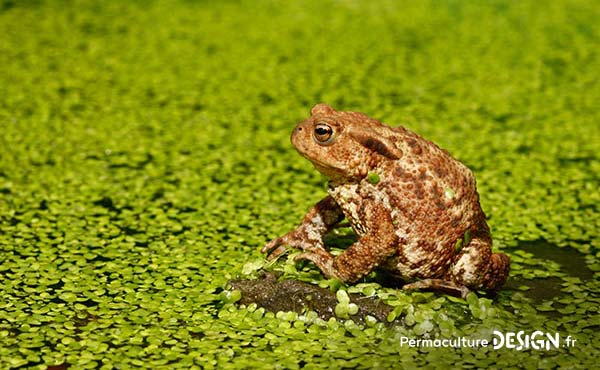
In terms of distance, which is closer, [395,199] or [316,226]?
[395,199]

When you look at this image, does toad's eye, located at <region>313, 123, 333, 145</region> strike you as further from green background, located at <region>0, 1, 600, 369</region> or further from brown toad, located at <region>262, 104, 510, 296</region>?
green background, located at <region>0, 1, 600, 369</region>

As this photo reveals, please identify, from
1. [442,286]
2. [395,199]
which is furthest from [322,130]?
[442,286]

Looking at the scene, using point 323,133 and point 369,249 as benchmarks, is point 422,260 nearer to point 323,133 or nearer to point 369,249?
point 369,249

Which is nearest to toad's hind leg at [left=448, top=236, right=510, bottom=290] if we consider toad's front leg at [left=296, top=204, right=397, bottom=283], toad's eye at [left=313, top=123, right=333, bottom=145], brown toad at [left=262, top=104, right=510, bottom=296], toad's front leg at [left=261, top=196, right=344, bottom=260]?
brown toad at [left=262, top=104, right=510, bottom=296]

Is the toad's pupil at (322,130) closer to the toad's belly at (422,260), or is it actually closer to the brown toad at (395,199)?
the brown toad at (395,199)

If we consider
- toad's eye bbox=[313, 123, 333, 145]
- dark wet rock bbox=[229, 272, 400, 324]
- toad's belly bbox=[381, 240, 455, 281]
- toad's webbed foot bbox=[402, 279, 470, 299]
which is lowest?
dark wet rock bbox=[229, 272, 400, 324]

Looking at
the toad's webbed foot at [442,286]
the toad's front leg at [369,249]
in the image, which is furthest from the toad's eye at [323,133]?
the toad's webbed foot at [442,286]
